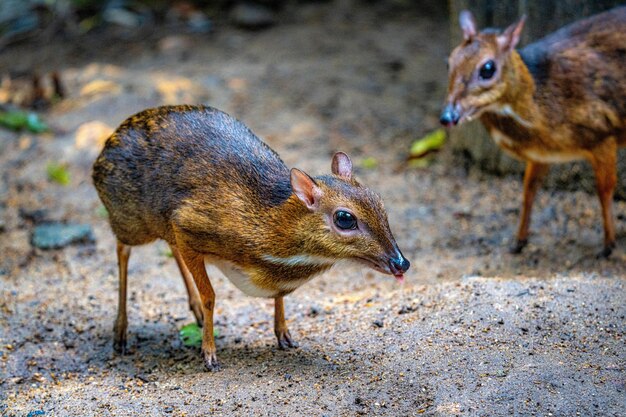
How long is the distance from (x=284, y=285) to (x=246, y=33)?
867 cm

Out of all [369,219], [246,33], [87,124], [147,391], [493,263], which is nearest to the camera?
[369,219]

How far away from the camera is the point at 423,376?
5105mm

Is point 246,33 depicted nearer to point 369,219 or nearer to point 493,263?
point 493,263

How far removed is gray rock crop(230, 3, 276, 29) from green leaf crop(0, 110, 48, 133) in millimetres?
4354

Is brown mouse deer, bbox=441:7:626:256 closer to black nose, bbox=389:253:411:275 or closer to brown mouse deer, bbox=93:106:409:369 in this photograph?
brown mouse deer, bbox=93:106:409:369

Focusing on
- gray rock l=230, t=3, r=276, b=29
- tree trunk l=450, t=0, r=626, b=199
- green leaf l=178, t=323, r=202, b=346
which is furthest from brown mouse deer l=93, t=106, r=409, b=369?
gray rock l=230, t=3, r=276, b=29

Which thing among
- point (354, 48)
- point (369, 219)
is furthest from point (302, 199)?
point (354, 48)

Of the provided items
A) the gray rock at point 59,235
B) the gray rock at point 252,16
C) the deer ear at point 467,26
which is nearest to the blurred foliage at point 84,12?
the gray rock at point 252,16

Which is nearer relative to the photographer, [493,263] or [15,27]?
[493,263]

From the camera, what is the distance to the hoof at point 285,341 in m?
5.93

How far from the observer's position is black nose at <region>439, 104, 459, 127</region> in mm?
6648

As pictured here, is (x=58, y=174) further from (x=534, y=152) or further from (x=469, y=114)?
Answer: (x=534, y=152)

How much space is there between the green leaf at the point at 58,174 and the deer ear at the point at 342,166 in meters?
4.90

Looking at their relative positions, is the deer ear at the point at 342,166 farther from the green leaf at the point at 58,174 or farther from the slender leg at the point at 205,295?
the green leaf at the point at 58,174
